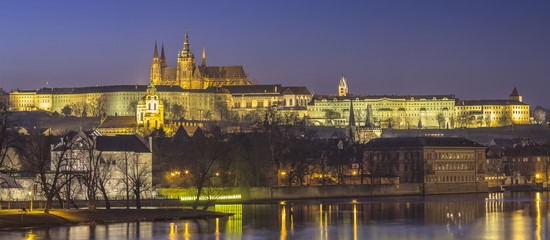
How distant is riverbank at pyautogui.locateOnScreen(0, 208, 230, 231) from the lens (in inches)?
2191

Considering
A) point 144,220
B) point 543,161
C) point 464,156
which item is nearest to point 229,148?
point 144,220

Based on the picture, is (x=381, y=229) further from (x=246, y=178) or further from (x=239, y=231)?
(x=246, y=178)

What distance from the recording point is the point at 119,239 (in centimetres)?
5209

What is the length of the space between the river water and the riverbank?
108cm

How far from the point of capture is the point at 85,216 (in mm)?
60281

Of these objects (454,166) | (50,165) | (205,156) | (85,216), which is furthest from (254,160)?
(454,166)

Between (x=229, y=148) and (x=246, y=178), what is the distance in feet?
11.0

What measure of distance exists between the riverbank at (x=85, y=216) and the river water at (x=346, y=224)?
42.4 inches

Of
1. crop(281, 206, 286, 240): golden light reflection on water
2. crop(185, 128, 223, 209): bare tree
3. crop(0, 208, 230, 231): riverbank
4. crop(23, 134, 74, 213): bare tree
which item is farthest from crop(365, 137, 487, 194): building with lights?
crop(0, 208, 230, 231): riverbank

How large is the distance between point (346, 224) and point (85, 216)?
16.0 m

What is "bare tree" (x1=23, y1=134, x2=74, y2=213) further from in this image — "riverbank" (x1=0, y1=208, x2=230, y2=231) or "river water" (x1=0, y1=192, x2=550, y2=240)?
"river water" (x1=0, y1=192, x2=550, y2=240)

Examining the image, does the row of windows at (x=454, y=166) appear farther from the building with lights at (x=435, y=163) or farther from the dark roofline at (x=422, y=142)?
the dark roofline at (x=422, y=142)

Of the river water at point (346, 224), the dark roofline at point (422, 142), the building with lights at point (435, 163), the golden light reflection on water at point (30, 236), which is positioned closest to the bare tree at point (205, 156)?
the river water at point (346, 224)

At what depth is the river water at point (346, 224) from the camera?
180 ft
